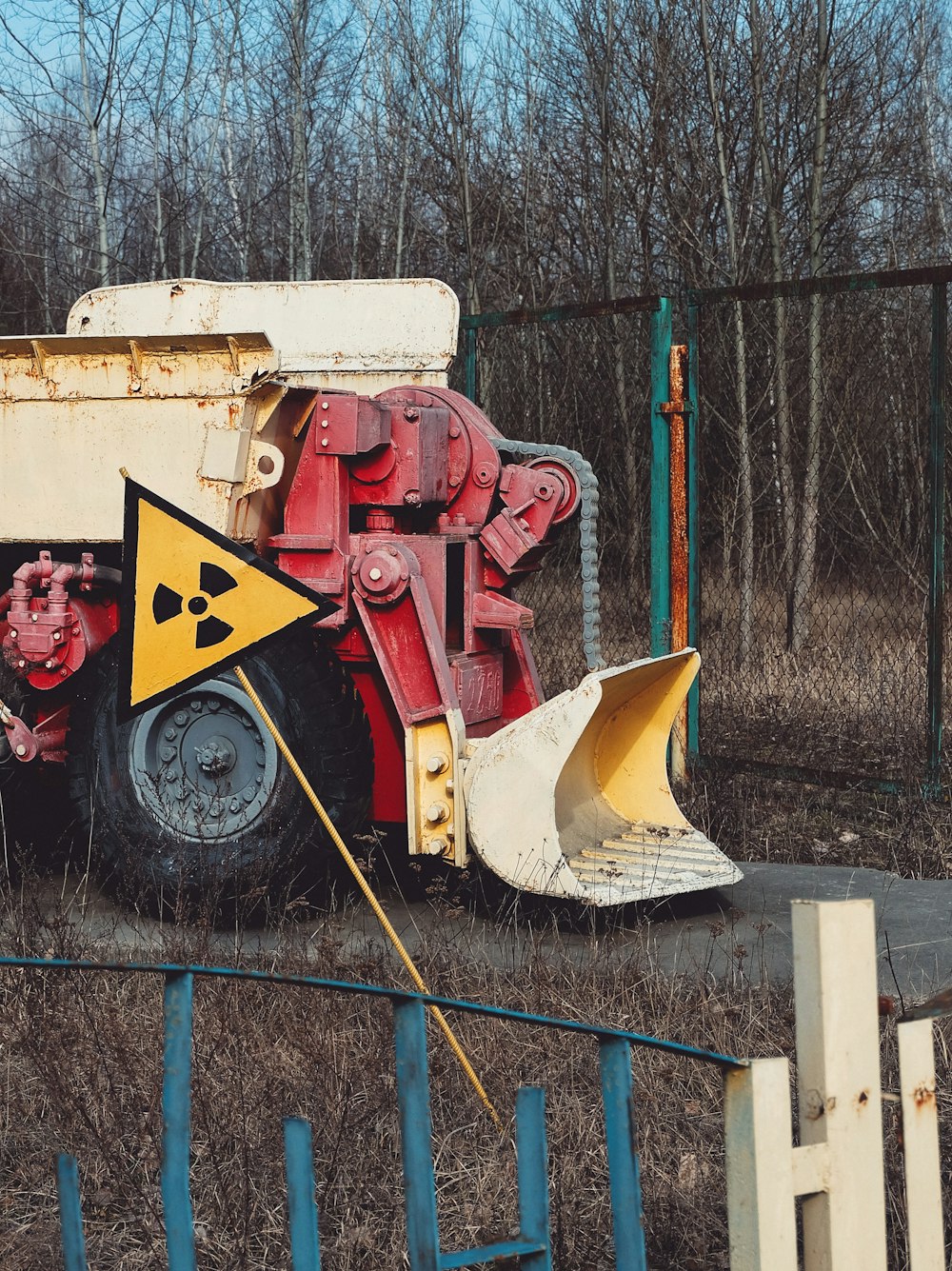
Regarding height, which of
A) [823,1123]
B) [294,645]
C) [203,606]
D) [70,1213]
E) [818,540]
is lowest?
[70,1213]

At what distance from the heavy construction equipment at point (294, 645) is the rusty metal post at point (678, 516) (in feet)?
4.73

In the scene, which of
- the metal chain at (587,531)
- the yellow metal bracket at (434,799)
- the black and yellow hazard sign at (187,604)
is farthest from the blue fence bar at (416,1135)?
the metal chain at (587,531)

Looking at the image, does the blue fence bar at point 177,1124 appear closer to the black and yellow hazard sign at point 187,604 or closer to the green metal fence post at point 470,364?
the black and yellow hazard sign at point 187,604

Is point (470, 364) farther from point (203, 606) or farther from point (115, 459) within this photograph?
point (203, 606)

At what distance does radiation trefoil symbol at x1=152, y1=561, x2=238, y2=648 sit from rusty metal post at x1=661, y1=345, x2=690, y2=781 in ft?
12.7

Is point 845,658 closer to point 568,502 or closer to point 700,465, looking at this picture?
point 700,465

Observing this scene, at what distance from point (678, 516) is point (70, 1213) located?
535 cm

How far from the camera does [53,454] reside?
4906mm

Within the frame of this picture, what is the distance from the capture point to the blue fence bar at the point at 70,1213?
172cm

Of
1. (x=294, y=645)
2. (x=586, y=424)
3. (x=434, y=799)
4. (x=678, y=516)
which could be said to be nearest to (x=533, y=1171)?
(x=434, y=799)

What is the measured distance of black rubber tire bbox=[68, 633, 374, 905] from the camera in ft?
15.6

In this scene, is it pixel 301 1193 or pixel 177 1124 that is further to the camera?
pixel 177 1124

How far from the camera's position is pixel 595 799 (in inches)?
215

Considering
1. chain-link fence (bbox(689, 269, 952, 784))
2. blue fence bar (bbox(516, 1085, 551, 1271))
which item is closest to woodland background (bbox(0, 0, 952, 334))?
chain-link fence (bbox(689, 269, 952, 784))
